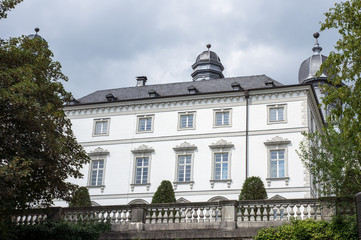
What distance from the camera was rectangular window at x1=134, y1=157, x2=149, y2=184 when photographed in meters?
38.2

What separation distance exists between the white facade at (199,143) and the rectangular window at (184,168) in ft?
0.24

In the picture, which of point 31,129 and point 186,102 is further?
point 186,102

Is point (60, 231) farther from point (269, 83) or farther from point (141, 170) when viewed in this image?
point (269, 83)

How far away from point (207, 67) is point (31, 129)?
51.7m

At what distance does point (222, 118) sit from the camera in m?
38.2

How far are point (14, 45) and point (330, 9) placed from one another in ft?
34.8

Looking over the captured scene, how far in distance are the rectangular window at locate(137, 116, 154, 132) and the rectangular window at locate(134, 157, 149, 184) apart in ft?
7.92

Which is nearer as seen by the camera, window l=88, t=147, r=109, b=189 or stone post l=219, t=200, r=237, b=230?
stone post l=219, t=200, r=237, b=230

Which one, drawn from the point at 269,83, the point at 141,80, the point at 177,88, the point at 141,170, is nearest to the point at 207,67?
the point at 141,80

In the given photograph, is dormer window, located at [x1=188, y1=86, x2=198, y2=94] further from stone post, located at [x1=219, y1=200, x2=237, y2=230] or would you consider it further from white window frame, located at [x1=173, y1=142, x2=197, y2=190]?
stone post, located at [x1=219, y1=200, x2=237, y2=230]

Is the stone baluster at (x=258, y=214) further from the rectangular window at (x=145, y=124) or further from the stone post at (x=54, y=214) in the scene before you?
the rectangular window at (x=145, y=124)

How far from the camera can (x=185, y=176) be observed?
37.1m

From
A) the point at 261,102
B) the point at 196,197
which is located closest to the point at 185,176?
the point at 196,197

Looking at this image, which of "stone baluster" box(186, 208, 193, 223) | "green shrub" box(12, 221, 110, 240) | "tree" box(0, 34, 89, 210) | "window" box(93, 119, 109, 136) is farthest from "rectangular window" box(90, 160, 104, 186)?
"stone baluster" box(186, 208, 193, 223)
